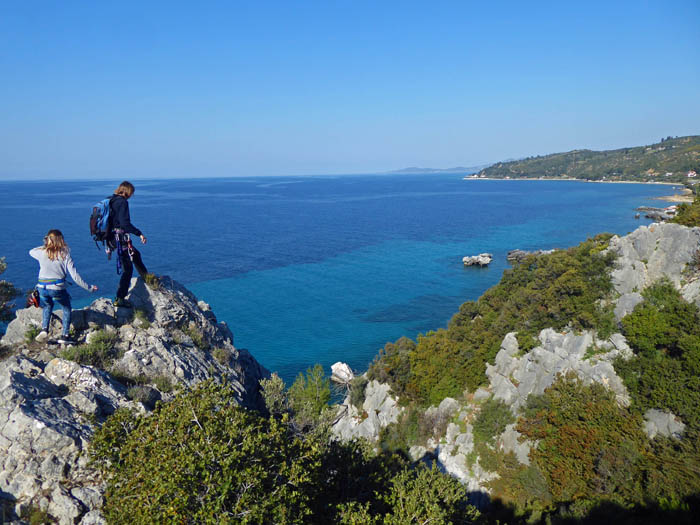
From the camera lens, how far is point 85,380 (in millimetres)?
8977

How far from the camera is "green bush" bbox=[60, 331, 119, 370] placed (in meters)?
9.56

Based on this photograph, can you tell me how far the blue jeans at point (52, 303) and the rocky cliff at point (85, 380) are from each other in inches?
15.3

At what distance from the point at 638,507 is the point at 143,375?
53.2 feet

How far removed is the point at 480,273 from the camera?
202 ft

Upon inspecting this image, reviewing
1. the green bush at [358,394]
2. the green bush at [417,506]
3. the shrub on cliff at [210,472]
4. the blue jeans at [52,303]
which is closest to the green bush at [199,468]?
the shrub on cliff at [210,472]

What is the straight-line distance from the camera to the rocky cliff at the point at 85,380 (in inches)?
276

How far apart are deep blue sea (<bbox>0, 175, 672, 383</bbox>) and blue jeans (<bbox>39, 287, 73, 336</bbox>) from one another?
78.9 ft

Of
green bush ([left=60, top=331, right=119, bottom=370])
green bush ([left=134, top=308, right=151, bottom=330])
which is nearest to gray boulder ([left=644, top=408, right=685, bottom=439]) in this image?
green bush ([left=134, top=308, right=151, bottom=330])

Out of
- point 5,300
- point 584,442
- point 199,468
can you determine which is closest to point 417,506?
point 199,468

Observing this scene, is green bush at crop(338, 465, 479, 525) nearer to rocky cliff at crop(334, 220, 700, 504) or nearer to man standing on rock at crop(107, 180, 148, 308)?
man standing on rock at crop(107, 180, 148, 308)

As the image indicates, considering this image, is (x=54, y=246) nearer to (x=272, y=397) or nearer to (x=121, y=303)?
(x=121, y=303)

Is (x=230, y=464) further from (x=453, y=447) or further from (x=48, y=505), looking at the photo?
(x=453, y=447)

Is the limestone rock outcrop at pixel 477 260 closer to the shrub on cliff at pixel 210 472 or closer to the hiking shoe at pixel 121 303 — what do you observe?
the hiking shoe at pixel 121 303

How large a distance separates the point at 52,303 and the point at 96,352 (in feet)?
5.40
